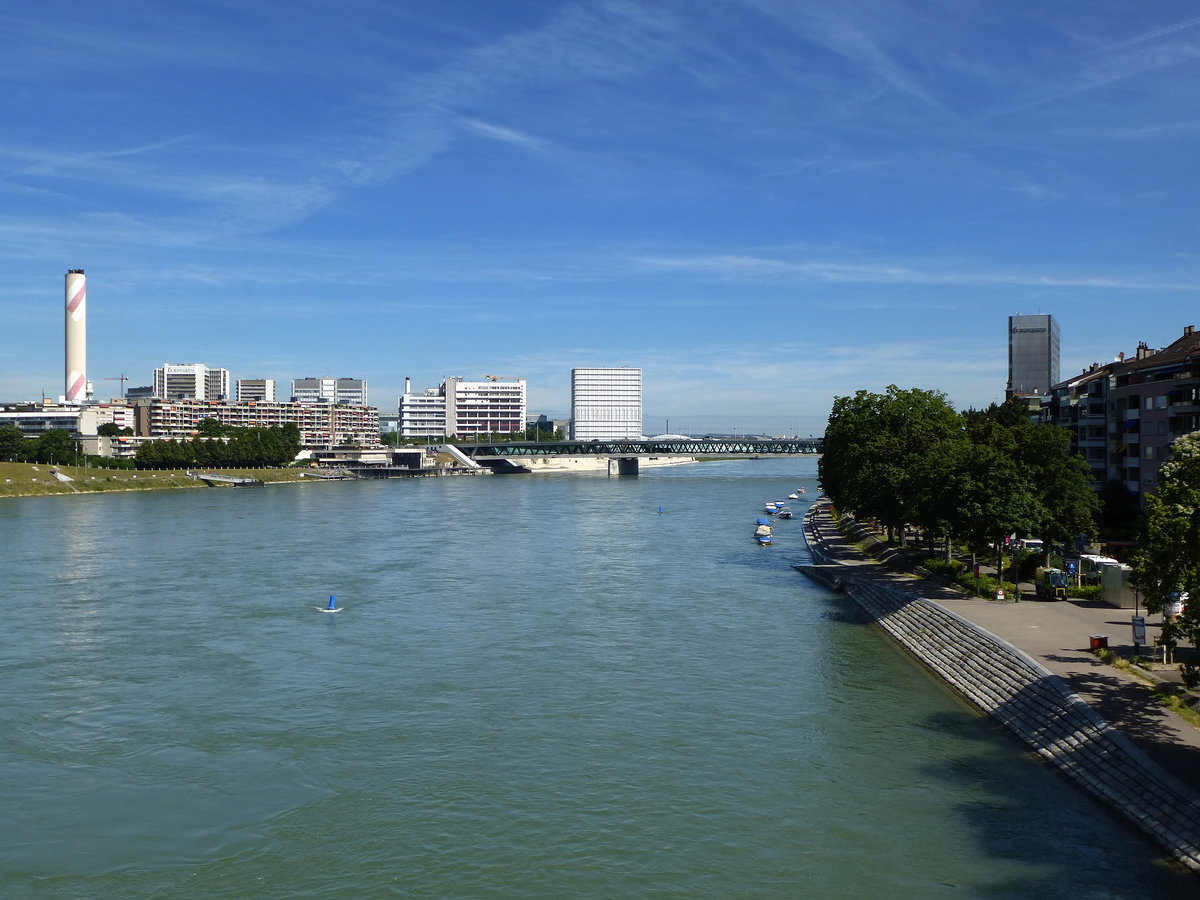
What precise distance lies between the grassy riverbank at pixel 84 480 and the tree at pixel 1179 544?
371 feet

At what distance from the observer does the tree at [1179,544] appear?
57.8 ft

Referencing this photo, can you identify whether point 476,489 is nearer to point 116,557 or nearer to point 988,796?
→ point 116,557

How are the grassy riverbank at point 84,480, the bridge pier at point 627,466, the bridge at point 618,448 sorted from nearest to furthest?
the grassy riverbank at point 84,480
the bridge at point 618,448
the bridge pier at point 627,466

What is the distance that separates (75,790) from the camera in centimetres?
2025

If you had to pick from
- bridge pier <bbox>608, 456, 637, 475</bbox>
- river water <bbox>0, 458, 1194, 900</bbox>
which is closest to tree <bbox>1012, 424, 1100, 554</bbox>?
river water <bbox>0, 458, 1194, 900</bbox>

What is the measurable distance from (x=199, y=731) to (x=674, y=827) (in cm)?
1204

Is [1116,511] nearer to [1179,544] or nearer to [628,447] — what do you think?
[1179,544]

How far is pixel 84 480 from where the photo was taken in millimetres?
117125

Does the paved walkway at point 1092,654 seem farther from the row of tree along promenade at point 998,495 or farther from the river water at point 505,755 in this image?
the river water at point 505,755

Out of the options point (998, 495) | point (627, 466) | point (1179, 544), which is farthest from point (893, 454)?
point (627, 466)

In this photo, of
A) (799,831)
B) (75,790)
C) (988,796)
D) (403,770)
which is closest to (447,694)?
(403,770)

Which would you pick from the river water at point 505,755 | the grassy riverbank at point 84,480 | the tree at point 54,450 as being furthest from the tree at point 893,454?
the tree at point 54,450

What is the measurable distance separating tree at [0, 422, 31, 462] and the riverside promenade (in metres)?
126

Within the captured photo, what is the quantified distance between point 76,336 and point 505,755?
172 m
